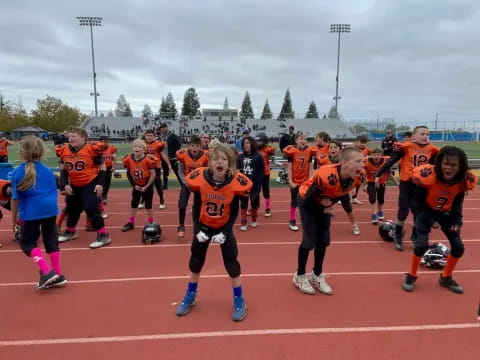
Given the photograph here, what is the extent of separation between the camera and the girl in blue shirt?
385 cm

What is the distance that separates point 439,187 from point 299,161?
3126mm

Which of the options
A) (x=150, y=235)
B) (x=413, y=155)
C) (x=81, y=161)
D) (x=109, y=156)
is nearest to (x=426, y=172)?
(x=413, y=155)

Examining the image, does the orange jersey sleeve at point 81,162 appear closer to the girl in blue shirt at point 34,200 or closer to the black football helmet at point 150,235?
the black football helmet at point 150,235

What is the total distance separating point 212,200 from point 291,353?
1482mm

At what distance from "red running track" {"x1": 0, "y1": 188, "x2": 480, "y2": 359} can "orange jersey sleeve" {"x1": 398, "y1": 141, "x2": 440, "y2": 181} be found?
4.30 ft

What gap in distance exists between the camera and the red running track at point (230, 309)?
295 centimetres

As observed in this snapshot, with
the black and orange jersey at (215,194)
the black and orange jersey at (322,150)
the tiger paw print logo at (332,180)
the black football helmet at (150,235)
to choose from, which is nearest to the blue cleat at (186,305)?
the black and orange jersey at (215,194)

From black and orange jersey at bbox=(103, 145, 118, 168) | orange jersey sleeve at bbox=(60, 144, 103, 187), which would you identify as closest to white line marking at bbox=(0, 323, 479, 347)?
orange jersey sleeve at bbox=(60, 144, 103, 187)

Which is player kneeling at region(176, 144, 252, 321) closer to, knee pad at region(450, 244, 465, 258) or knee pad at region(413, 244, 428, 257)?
knee pad at region(413, 244, 428, 257)

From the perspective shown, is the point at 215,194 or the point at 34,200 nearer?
the point at 215,194

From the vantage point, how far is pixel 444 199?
12.5 feet

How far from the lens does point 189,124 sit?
45531mm

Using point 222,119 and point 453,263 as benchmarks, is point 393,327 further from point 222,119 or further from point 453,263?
point 222,119

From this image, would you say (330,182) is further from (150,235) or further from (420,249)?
(150,235)
